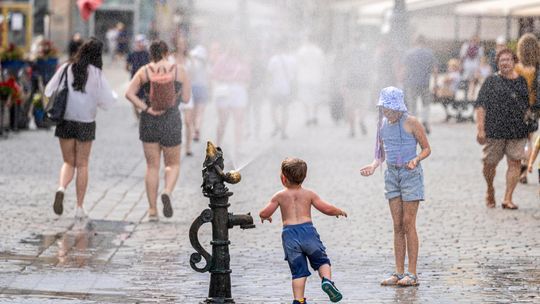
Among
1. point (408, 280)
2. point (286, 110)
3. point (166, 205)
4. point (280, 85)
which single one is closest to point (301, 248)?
point (408, 280)

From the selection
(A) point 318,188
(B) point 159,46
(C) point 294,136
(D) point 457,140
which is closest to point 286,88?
(C) point 294,136

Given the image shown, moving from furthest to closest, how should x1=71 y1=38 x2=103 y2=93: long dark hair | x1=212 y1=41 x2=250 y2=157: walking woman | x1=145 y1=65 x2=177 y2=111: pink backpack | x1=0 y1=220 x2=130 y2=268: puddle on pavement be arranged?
x1=212 y1=41 x2=250 y2=157: walking woman → x1=145 y1=65 x2=177 y2=111: pink backpack → x1=71 y1=38 x2=103 y2=93: long dark hair → x1=0 y1=220 x2=130 y2=268: puddle on pavement

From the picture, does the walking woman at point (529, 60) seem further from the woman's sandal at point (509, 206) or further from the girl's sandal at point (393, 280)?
the girl's sandal at point (393, 280)

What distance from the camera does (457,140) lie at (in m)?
24.8

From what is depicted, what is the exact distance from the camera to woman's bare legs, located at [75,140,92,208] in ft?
44.2

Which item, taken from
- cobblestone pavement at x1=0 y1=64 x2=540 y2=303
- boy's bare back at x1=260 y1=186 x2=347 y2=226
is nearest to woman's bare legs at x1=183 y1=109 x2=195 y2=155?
cobblestone pavement at x1=0 y1=64 x2=540 y2=303

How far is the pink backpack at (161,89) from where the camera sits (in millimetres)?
13828

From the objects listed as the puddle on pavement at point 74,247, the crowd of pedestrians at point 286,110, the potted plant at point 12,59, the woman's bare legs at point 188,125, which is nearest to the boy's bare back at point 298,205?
the crowd of pedestrians at point 286,110

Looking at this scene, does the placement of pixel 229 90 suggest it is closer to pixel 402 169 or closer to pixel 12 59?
pixel 12 59

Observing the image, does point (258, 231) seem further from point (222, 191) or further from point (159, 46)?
point (222, 191)

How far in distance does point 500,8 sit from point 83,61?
25102mm

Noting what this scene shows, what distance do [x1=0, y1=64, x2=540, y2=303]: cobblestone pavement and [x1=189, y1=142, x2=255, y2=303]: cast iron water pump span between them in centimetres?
44

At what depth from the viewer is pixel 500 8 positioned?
1471 inches

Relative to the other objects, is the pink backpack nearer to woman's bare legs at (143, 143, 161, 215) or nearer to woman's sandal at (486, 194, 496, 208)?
woman's bare legs at (143, 143, 161, 215)
